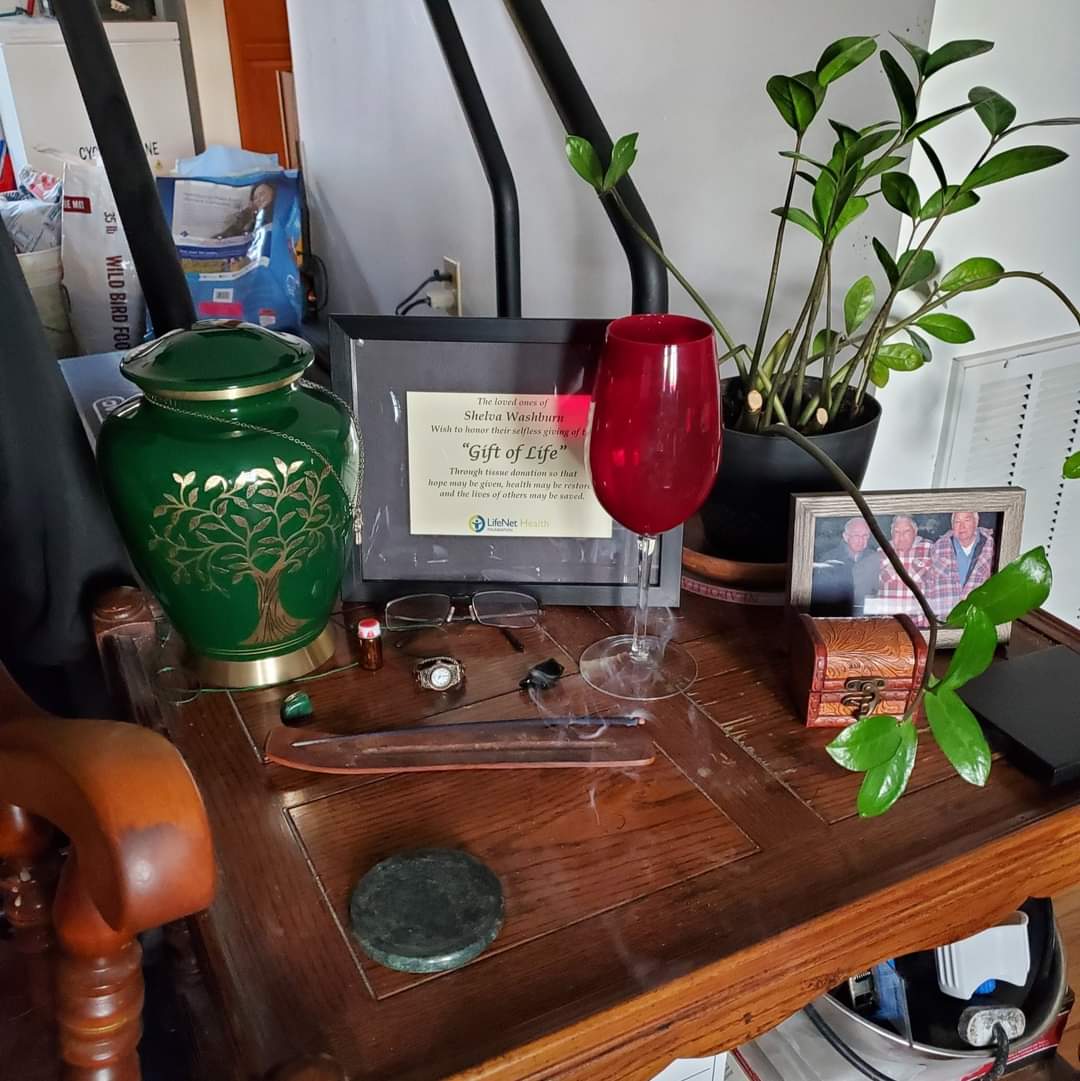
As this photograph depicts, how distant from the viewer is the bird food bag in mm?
2166

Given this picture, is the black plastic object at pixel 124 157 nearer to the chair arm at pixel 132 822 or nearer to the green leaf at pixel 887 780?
the chair arm at pixel 132 822

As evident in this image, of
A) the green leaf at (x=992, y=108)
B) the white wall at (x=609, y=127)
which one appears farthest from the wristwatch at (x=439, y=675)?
the white wall at (x=609, y=127)

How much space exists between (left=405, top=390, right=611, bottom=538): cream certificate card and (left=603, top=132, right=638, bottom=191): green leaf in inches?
6.9

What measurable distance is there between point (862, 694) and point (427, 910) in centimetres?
35

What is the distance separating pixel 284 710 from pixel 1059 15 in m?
1.11

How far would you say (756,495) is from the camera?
0.89 meters

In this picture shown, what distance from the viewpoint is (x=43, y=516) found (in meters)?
0.79

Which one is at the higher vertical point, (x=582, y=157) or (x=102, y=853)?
(x=582, y=157)

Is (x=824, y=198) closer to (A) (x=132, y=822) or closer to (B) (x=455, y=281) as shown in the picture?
(A) (x=132, y=822)

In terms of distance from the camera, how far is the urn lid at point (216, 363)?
2.34ft

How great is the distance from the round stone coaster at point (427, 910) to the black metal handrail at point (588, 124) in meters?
0.49

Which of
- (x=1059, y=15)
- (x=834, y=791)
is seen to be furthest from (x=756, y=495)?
(x=1059, y=15)

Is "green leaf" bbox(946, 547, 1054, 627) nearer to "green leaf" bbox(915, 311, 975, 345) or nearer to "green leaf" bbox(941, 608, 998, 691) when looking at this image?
"green leaf" bbox(941, 608, 998, 691)

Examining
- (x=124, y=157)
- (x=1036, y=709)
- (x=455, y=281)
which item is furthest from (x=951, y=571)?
(x=455, y=281)
